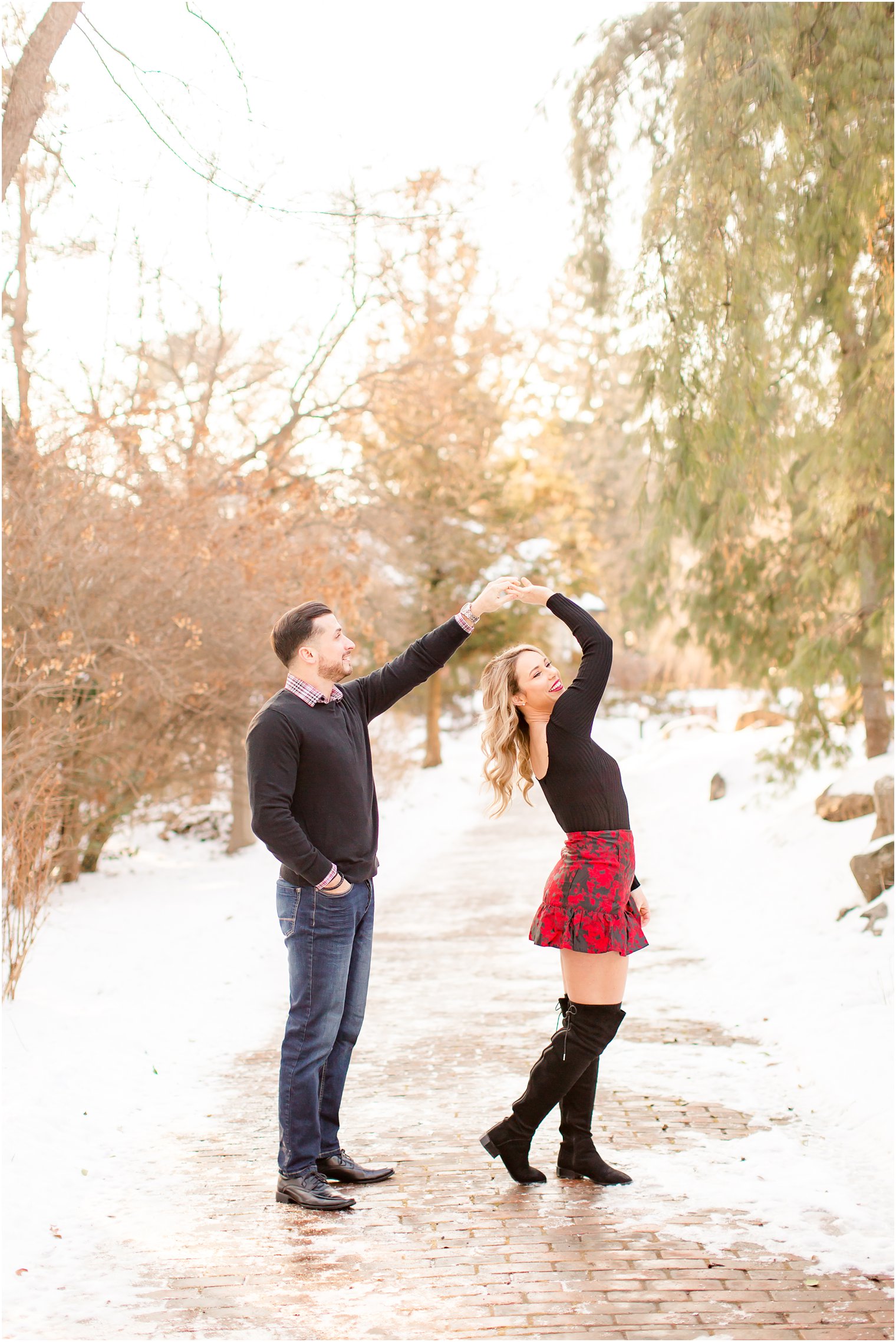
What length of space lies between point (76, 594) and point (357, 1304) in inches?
269

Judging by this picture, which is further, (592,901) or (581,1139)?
(581,1139)

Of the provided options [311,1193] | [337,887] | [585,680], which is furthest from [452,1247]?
[585,680]

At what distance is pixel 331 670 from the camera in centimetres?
423

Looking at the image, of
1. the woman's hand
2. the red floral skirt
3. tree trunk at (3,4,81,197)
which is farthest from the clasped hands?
tree trunk at (3,4,81,197)

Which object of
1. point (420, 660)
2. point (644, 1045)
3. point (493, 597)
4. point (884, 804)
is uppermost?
point (493, 597)

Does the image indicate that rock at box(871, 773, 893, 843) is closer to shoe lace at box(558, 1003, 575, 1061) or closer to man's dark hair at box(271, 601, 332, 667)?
shoe lace at box(558, 1003, 575, 1061)

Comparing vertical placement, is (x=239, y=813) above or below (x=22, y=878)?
below

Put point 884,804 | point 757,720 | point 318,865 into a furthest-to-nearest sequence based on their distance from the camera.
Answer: point 757,720, point 884,804, point 318,865

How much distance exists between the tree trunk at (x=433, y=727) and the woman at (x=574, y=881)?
2089 cm

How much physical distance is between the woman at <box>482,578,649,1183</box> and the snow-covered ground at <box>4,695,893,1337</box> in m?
0.39

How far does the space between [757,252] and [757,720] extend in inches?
637

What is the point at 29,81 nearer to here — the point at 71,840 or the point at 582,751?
the point at 582,751

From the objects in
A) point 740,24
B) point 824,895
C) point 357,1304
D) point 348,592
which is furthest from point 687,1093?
point 348,592

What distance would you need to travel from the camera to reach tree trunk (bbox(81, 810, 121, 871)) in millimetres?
11688
